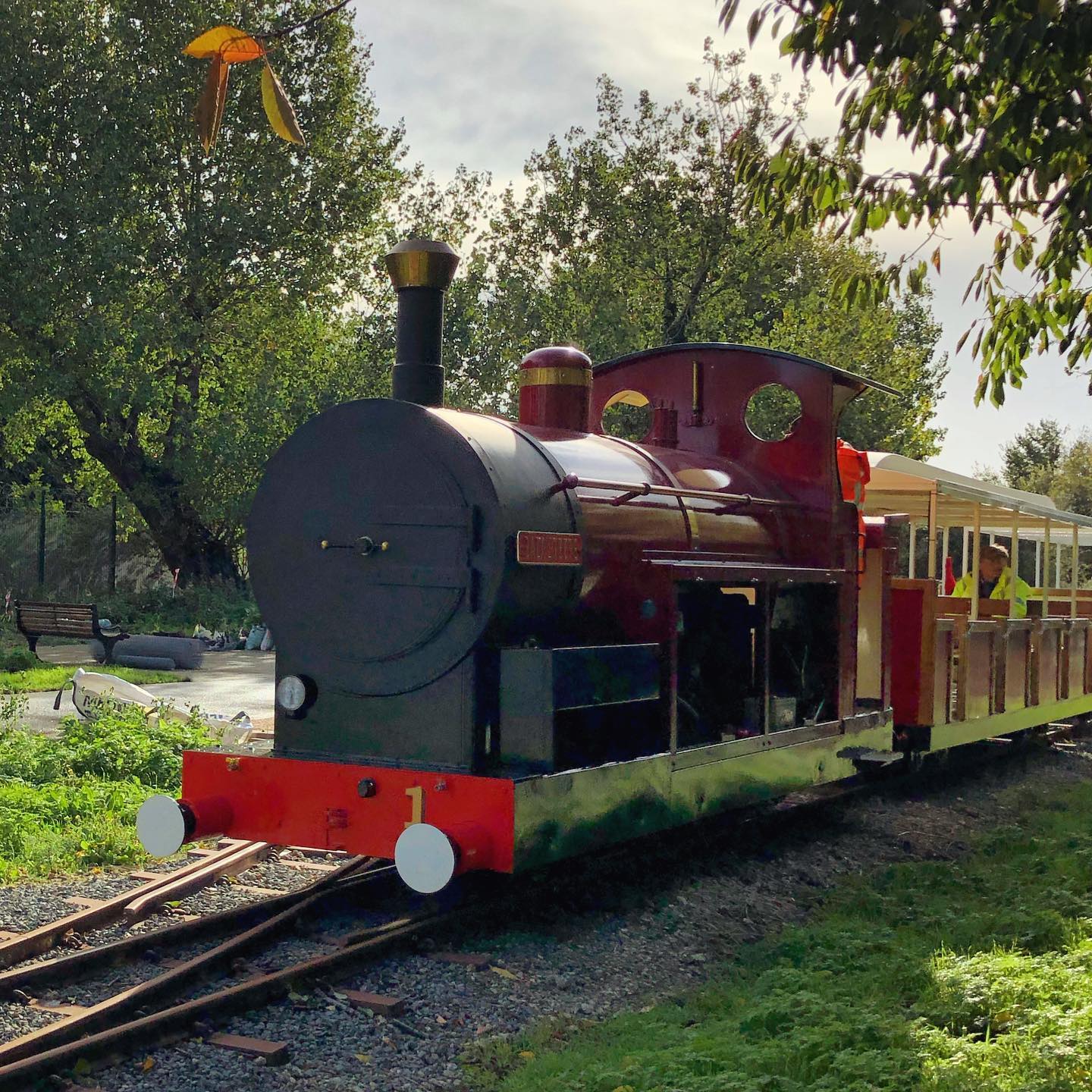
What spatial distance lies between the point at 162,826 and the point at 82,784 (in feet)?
10.1

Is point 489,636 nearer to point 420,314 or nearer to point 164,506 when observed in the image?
point 420,314

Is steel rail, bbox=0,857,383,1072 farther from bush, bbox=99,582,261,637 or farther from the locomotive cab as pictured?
bush, bbox=99,582,261,637

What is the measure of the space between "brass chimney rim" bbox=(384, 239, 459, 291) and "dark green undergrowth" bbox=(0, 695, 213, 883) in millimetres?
3320

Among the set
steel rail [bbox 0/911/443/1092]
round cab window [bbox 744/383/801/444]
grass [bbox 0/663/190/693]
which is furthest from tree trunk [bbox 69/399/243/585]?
steel rail [bbox 0/911/443/1092]

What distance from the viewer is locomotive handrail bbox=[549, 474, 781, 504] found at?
222 inches

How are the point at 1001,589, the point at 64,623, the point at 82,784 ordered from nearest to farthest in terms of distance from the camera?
the point at 82,784
the point at 1001,589
the point at 64,623

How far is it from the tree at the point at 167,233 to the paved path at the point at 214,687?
192 inches

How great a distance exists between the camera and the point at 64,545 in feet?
104

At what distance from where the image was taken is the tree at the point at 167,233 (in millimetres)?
22156

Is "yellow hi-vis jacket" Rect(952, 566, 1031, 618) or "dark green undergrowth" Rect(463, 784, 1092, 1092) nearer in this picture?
"dark green undergrowth" Rect(463, 784, 1092, 1092)

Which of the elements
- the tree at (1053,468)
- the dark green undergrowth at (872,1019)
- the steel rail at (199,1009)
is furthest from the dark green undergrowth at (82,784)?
the tree at (1053,468)

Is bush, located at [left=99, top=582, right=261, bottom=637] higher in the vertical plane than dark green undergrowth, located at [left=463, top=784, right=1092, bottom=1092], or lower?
higher

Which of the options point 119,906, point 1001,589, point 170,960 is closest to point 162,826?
point 119,906

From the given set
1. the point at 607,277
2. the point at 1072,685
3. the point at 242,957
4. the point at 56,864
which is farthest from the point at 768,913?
the point at 607,277
